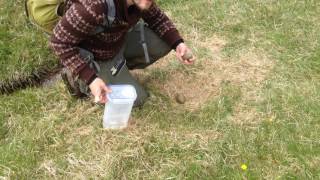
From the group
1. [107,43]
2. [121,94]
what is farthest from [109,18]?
[121,94]

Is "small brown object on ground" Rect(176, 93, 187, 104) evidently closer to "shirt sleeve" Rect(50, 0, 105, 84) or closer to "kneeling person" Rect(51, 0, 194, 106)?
"kneeling person" Rect(51, 0, 194, 106)

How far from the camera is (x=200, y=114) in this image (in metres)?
3.40

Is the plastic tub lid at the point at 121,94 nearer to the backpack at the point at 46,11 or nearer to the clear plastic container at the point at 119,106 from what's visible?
the clear plastic container at the point at 119,106

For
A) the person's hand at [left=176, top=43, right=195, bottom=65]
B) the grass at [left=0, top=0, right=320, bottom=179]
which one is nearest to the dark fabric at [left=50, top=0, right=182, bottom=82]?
the person's hand at [left=176, top=43, right=195, bottom=65]

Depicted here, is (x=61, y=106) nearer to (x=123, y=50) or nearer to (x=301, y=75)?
(x=123, y=50)

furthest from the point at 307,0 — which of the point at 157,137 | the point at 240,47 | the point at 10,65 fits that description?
the point at 10,65

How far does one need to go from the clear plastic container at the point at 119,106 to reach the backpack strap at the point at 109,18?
0.36m

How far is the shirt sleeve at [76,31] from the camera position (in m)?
2.77

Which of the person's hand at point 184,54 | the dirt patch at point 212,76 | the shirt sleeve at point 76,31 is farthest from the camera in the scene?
the dirt patch at point 212,76

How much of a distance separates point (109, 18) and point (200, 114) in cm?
98

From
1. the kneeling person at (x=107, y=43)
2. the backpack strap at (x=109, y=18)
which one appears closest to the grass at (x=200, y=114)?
the kneeling person at (x=107, y=43)

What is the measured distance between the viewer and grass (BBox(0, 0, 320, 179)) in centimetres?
298

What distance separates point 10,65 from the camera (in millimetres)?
3814

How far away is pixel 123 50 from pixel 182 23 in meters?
1.08
